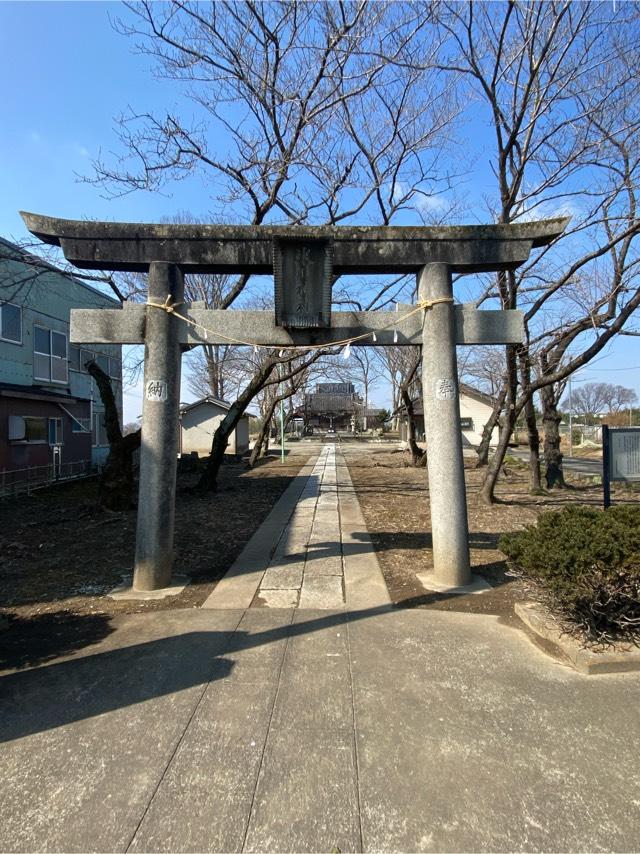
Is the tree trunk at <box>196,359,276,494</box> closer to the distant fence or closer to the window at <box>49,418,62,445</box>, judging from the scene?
the distant fence

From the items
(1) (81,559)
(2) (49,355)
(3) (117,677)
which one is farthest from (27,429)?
(3) (117,677)

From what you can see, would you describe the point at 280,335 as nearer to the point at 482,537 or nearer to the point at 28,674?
the point at 28,674

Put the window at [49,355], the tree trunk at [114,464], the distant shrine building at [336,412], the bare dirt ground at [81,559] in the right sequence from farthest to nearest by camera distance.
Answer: the distant shrine building at [336,412]
the window at [49,355]
the tree trunk at [114,464]
the bare dirt ground at [81,559]

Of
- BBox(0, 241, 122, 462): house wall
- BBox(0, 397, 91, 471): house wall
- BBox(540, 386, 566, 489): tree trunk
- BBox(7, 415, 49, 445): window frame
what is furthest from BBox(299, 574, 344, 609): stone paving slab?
BBox(7, 415, 49, 445): window frame

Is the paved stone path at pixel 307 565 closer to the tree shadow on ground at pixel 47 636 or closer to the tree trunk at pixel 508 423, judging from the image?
the tree shadow on ground at pixel 47 636

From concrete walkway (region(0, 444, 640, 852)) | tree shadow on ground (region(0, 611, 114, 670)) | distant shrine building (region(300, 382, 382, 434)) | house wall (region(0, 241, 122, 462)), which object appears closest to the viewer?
concrete walkway (region(0, 444, 640, 852))

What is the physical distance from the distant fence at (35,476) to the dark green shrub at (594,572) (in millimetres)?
13646

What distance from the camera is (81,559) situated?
6.51m

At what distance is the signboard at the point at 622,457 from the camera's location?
6.09m

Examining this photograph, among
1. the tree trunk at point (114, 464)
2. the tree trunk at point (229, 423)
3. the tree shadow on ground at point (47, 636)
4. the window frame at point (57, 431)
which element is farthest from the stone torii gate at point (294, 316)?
the window frame at point (57, 431)

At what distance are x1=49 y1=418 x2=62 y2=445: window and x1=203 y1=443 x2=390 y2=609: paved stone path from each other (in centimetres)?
1079

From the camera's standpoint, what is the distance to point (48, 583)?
5562 millimetres

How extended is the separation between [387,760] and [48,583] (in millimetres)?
4783

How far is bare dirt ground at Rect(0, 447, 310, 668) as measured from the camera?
14.0 feet
